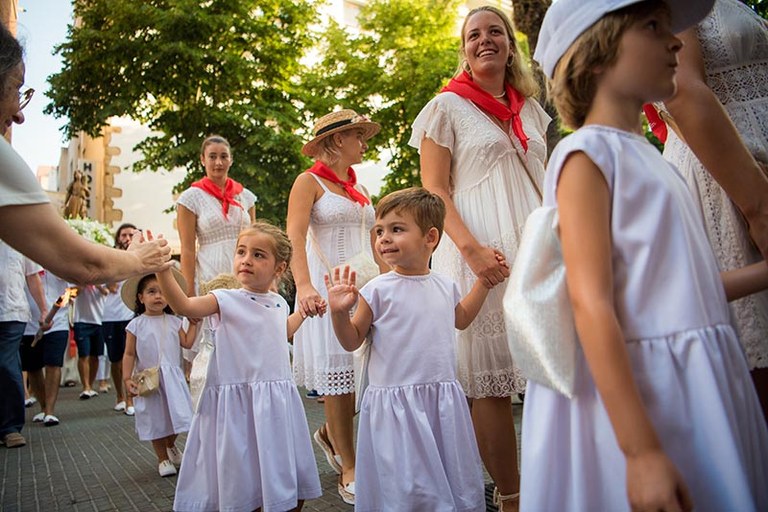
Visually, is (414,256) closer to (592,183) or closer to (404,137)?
(592,183)

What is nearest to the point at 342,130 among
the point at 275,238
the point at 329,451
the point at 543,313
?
the point at 275,238

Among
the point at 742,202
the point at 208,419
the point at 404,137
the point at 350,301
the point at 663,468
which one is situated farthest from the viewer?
the point at 404,137

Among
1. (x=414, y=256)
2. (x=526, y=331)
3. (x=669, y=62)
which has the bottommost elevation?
(x=526, y=331)

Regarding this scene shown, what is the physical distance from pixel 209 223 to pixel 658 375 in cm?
497

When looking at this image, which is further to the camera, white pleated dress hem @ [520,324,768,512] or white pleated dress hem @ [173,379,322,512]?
white pleated dress hem @ [173,379,322,512]

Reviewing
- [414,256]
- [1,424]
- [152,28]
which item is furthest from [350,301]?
[152,28]

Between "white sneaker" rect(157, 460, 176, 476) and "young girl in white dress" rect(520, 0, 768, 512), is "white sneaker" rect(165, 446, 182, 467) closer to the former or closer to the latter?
"white sneaker" rect(157, 460, 176, 476)

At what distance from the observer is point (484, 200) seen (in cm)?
326

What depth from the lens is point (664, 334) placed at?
1476 mm

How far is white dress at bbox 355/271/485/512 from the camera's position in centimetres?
284

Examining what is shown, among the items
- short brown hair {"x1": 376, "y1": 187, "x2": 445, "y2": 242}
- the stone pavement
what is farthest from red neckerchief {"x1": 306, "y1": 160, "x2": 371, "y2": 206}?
the stone pavement

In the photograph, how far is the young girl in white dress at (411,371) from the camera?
9.30 ft

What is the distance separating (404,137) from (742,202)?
1988 cm

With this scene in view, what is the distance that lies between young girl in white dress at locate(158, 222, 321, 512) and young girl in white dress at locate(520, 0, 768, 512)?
2089 millimetres
